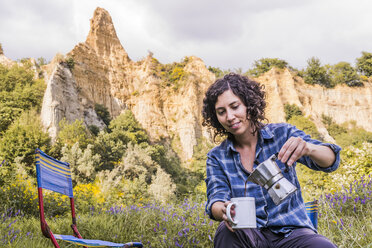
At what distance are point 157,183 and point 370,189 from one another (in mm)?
13580

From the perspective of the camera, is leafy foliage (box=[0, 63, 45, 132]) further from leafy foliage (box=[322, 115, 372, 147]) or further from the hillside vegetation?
leafy foliage (box=[322, 115, 372, 147])

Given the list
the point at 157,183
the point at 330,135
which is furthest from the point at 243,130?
the point at 330,135

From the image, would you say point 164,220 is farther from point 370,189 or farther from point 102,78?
point 102,78

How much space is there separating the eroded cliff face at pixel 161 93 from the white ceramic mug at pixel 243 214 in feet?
71.1

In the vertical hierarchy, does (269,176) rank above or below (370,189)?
above

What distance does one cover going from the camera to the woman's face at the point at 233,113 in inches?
57.5

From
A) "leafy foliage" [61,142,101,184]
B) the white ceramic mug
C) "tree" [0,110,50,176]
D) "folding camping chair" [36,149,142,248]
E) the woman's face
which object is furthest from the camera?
"leafy foliage" [61,142,101,184]

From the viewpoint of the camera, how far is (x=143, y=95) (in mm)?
26984

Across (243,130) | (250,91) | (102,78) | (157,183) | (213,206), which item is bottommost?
(157,183)

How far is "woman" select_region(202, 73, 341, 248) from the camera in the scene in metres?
1.23

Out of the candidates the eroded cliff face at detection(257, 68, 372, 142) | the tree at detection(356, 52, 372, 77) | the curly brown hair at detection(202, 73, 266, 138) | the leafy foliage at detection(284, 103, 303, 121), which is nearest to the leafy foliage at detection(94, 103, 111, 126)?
the eroded cliff face at detection(257, 68, 372, 142)

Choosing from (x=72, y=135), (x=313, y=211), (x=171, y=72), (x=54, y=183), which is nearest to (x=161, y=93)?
(x=171, y=72)

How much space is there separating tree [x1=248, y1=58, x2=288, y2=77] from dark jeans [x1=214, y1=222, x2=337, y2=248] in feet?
108

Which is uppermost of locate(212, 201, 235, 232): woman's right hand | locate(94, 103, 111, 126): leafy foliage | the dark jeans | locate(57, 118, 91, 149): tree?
locate(94, 103, 111, 126): leafy foliage
